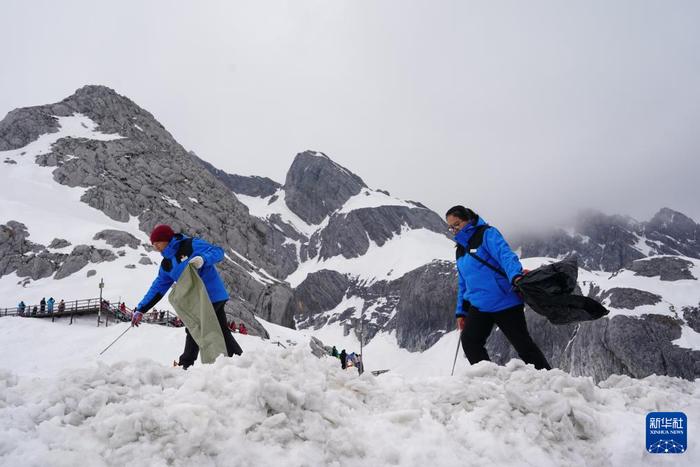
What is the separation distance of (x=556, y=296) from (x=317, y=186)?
179 metres

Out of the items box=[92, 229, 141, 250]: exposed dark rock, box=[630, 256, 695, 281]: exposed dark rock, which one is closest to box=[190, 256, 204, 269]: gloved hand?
box=[92, 229, 141, 250]: exposed dark rock

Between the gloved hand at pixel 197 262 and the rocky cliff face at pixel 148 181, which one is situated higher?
the rocky cliff face at pixel 148 181

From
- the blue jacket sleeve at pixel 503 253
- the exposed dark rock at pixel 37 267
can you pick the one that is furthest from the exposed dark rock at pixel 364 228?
the blue jacket sleeve at pixel 503 253

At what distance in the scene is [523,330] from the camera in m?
5.15

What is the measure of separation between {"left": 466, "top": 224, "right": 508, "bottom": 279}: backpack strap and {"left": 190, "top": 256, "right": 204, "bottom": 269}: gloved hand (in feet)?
11.6

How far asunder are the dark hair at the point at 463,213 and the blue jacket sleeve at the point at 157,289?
4133mm

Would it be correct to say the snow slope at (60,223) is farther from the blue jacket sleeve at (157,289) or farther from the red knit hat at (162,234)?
the red knit hat at (162,234)

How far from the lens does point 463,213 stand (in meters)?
5.66

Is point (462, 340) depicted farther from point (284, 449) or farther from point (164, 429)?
point (164, 429)

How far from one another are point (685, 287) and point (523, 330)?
35.1 metres

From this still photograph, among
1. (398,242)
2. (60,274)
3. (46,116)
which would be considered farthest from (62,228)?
(398,242)

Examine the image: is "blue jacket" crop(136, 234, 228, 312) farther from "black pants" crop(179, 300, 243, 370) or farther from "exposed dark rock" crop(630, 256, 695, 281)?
"exposed dark rock" crop(630, 256, 695, 281)

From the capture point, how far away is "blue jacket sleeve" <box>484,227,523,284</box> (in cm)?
495

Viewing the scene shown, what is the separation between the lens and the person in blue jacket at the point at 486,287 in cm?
505
